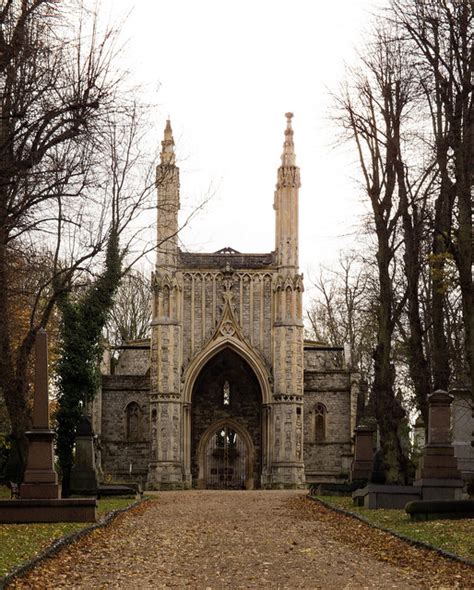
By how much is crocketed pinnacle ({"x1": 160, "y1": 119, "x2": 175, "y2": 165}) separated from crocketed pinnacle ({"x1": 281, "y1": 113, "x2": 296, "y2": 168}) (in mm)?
4496

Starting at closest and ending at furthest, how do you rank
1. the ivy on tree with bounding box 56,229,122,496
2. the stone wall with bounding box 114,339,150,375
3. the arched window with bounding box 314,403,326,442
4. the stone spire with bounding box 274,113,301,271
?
the ivy on tree with bounding box 56,229,122,496 → the stone spire with bounding box 274,113,301,271 → the arched window with bounding box 314,403,326,442 → the stone wall with bounding box 114,339,150,375

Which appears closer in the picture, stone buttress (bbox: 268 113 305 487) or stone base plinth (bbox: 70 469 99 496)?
stone base plinth (bbox: 70 469 99 496)

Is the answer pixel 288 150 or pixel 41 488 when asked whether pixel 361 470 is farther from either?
pixel 288 150

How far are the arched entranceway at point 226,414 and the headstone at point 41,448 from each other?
29465 millimetres

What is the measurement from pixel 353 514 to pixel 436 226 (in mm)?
5461

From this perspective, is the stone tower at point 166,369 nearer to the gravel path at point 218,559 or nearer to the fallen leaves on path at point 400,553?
the gravel path at point 218,559

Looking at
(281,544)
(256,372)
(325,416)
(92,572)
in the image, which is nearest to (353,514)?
(281,544)

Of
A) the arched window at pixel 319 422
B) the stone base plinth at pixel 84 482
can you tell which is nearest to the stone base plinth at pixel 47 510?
the stone base plinth at pixel 84 482

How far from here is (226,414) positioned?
165 ft

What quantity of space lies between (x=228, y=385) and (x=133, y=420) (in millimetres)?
4337

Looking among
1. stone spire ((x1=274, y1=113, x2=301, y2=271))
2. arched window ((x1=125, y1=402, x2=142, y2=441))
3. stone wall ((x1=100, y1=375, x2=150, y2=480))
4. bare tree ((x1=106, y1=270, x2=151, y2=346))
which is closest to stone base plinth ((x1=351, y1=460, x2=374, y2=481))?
stone spire ((x1=274, y1=113, x2=301, y2=271))

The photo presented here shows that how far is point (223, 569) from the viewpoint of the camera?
13.4 m

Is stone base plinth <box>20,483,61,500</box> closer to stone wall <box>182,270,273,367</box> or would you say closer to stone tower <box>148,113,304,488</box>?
stone tower <box>148,113,304,488</box>

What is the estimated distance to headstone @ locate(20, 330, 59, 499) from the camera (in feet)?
65.3
